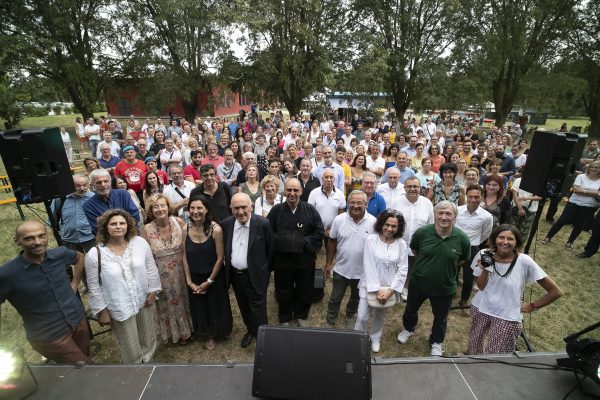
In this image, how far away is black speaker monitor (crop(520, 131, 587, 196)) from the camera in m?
3.20

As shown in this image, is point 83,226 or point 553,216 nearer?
point 83,226

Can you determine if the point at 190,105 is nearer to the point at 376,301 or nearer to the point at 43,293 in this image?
the point at 43,293

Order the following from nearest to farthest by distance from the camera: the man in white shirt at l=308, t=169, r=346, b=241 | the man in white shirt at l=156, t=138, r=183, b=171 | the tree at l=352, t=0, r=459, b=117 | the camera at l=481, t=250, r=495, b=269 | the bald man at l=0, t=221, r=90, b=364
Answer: the bald man at l=0, t=221, r=90, b=364
the camera at l=481, t=250, r=495, b=269
the man in white shirt at l=308, t=169, r=346, b=241
the man in white shirt at l=156, t=138, r=183, b=171
the tree at l=352, t=0, r=459, b=117

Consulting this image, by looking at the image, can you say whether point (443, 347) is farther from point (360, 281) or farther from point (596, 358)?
point (596, 358)

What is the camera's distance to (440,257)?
2.96 m

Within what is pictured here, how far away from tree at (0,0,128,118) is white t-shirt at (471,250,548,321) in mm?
22190

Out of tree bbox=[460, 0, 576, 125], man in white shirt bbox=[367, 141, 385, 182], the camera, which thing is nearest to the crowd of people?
the camera

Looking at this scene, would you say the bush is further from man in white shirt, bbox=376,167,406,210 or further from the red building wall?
man in white shirt, bbox=376,167,406,210

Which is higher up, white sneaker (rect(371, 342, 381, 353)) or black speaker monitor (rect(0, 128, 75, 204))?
black speaker monitor (rect(0, 128, 75, 204))

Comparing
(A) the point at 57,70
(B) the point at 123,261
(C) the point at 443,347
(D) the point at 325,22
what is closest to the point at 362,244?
(C) the point at 443,347

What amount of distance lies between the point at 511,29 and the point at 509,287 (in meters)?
21.4

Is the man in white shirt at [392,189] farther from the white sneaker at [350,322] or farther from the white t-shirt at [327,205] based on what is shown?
the white sneaker at [350,322]

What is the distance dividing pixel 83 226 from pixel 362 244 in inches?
135

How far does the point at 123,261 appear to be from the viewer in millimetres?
2658
